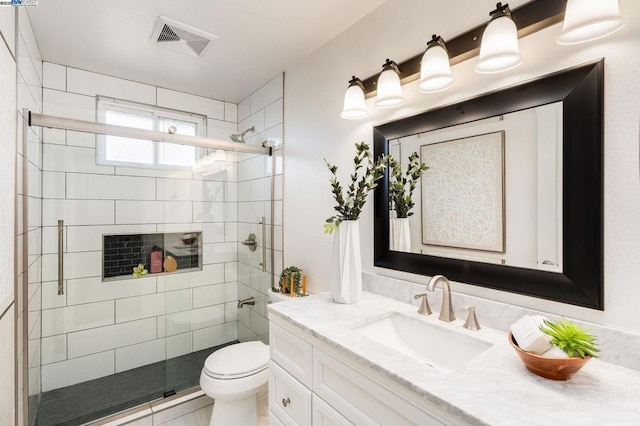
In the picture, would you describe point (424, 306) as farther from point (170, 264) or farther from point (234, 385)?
point (170, 264)

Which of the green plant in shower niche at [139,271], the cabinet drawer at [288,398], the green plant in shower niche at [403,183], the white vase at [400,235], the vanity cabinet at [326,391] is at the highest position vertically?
the green plant in shower niche at [403,183]

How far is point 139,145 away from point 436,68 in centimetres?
202

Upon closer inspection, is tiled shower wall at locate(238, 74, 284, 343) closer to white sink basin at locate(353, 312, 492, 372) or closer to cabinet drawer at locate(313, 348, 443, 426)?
white sink basin at locate(353, 312, 492, 372)


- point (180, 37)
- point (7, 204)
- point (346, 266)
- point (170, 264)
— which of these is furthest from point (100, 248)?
point (346, 266)

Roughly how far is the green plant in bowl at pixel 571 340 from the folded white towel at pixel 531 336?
2 centimetres

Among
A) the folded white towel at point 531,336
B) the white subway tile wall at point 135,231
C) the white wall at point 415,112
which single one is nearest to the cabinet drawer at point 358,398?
the folded white towel at point 531,336

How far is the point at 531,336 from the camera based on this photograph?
2.60 feet

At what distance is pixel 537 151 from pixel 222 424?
201 centimetres

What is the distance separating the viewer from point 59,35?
1.85 m

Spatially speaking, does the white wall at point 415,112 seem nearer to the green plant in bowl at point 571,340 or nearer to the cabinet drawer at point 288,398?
the green plant in bowl at point 571,340

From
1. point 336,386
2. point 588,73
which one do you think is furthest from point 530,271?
→ point 336,386

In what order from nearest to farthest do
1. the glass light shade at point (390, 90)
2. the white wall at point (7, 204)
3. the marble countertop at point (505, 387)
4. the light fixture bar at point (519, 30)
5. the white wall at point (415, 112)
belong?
the marble countertop at point (505, 387)
the white wall at point (415, 112)
the light fixture bar at point (519, 30)
the white wall at point (7, 204)
the glass light shade at point (390, 90)

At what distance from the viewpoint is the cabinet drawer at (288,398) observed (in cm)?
111

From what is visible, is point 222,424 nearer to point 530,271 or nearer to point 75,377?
point 75,377
